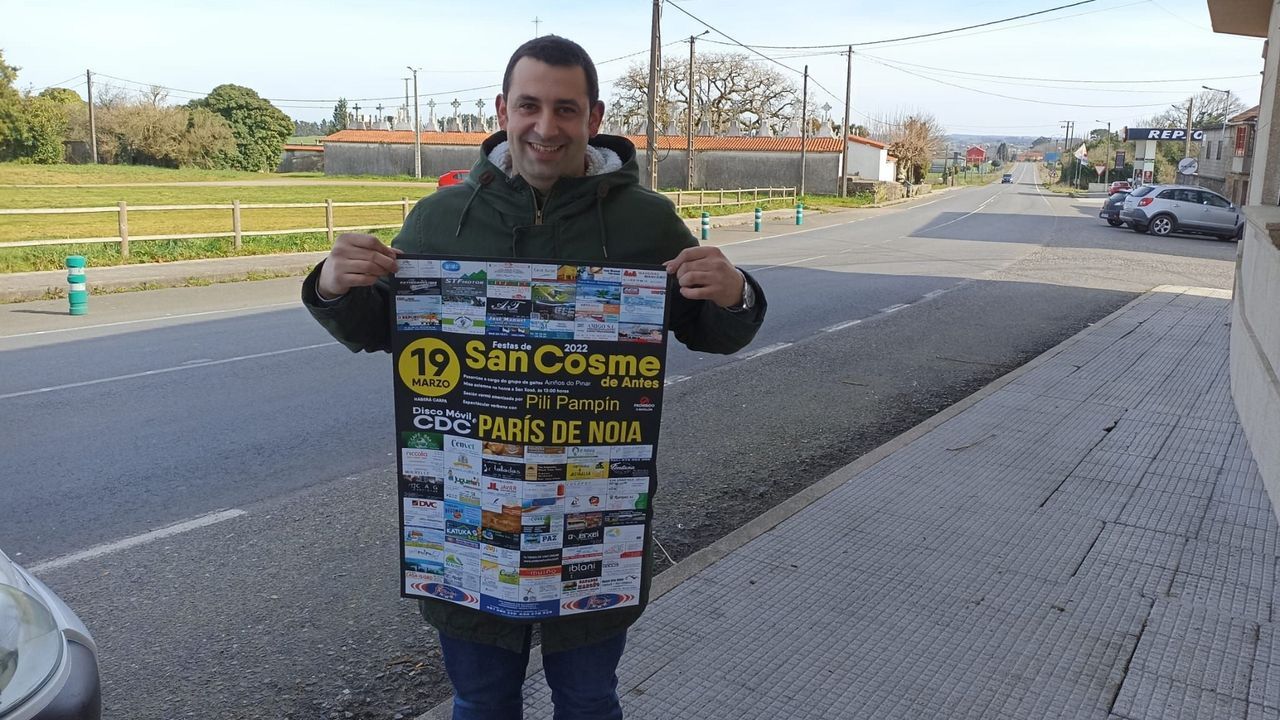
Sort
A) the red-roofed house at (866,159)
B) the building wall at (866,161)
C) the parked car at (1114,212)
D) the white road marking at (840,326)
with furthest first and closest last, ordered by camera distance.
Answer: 1. the building wall at (866,161)
2. the red-roofed house at (866,159)
3. the parked car at (1114,212)
4. the white road marking at (840,326)

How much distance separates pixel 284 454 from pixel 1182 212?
1221 inches

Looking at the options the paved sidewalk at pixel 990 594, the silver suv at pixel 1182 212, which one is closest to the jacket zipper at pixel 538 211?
the paved sidewalk at pixel 990 594

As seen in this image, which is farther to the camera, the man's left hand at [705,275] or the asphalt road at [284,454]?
the asphalt road at [284,454]

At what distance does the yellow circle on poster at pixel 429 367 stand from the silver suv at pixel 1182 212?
106ft

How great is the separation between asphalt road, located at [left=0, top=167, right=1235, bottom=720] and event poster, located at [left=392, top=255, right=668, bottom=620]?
1.36 metres

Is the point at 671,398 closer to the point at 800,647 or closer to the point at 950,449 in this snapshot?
the point at 950,449

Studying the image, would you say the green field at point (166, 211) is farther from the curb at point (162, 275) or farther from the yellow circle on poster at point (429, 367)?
the yellow circle on poster at point (429, 367)

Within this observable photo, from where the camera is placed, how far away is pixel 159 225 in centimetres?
2852

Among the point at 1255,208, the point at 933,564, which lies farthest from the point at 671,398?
the point at 1255,208

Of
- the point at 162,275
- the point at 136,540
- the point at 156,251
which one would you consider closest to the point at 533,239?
the point at 136,540

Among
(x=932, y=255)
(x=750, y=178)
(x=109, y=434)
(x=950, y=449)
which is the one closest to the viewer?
(x=950, y=449)

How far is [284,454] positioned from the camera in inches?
261

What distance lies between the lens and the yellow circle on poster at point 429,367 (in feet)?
7.97

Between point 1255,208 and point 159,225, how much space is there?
27.2 meters
